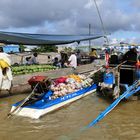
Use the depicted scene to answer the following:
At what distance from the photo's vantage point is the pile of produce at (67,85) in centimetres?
1020

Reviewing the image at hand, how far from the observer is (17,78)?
12.9m

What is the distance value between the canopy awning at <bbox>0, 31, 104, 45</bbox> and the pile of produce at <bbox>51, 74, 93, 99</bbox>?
2.15 metres

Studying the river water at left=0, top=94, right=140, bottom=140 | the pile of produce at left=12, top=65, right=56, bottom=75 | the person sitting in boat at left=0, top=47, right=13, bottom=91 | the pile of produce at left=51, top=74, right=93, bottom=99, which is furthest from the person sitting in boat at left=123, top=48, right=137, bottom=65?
the pile of produce at left=12, top=65, right=56, bottom=75

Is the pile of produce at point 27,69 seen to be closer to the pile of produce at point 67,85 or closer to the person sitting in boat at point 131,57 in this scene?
the pile of produce at point 67,85

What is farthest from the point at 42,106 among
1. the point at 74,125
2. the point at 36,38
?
the point at 36,38

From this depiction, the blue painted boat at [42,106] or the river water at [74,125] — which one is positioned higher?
the blue painted boat at [42,106]

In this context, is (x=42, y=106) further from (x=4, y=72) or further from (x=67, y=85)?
(x=4, y=72)

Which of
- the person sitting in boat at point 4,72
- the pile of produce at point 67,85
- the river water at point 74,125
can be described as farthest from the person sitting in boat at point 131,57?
the person sitting in boat at point 4,72

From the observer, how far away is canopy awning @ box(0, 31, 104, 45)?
1100 centimetres

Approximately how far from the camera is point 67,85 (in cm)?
1096

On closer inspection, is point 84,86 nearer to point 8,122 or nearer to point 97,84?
point 97,84

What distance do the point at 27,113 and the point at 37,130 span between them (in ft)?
3.67

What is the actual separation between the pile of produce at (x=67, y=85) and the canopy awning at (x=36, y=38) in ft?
7.06

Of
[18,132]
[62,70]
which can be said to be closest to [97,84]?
[62,70]
